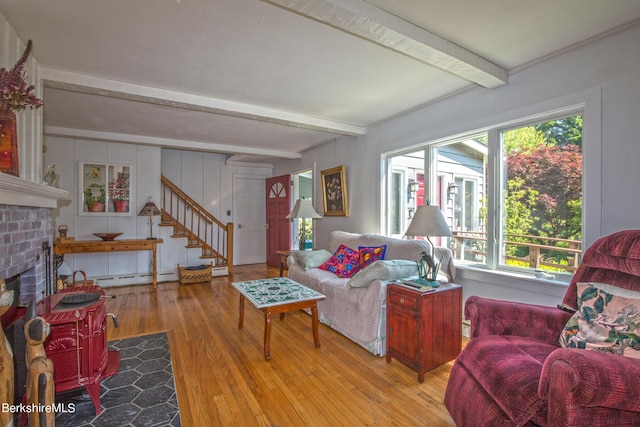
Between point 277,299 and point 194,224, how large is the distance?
4312mm

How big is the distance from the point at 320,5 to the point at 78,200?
5102 mm

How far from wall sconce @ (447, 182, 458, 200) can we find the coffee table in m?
1.90

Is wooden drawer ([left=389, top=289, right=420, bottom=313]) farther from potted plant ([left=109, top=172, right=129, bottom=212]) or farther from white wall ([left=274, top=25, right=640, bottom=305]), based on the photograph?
potted plant ([left=109, top=172, right=129, bottom=212])

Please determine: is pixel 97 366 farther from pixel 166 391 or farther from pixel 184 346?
pixel 184 346

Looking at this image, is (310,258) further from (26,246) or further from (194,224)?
(194,224)

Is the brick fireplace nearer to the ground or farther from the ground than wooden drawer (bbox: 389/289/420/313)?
farther from the ground

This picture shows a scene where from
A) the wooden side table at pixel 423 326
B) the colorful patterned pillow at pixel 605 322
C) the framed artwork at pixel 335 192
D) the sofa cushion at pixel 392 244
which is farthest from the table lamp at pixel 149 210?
the colorful patterned pillow at pixel 605 322

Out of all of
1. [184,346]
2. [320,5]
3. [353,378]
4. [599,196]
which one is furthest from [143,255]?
[599,196]

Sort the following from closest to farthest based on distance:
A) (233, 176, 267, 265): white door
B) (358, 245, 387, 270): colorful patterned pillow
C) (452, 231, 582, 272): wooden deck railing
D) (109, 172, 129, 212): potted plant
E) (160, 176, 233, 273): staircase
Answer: (452, 231, 582, 272): wooden deck railing, (358, 245, 387, 270): colorful patterned pillow, (109, 172, 129, 212): potted plant, (160, 176, 233, 273): staircase, (233, 176, 267, 265): white door

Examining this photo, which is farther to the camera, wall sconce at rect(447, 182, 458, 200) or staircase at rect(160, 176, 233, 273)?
staircase at rect(160, 176, 233, 273)

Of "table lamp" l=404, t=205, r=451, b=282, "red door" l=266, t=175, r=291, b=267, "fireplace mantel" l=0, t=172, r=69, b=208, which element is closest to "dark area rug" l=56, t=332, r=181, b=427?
"fireplace mantel" l=0, t=172, r=69, b=208

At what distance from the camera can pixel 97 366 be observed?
1.93 meters

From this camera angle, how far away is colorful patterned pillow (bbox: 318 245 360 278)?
337 centimetres

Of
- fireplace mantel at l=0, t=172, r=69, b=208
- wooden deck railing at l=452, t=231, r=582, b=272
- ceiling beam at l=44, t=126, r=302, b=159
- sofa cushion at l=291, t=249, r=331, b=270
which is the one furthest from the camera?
ceiling beam at l=44, t=126, r=302, b=159
